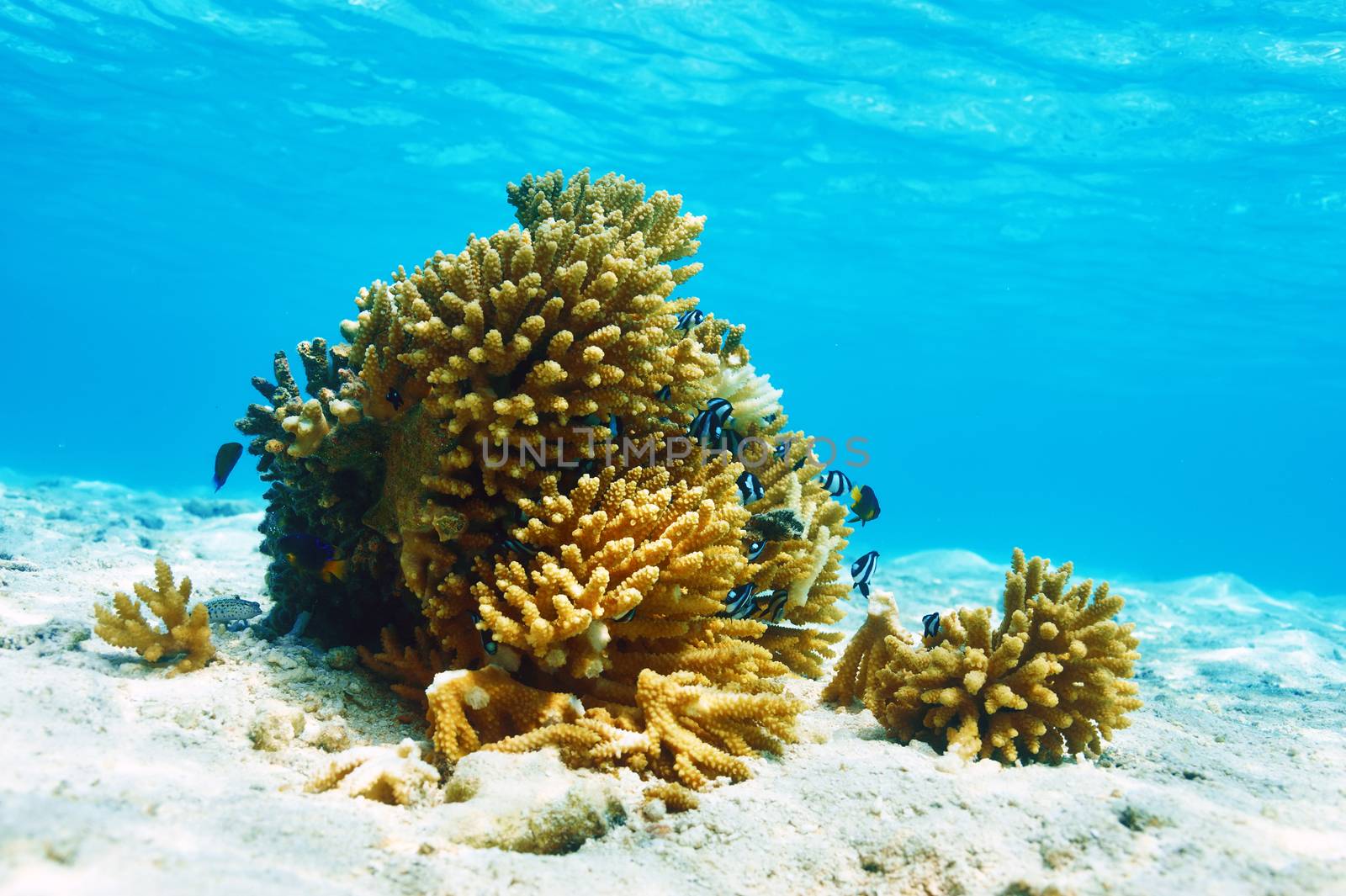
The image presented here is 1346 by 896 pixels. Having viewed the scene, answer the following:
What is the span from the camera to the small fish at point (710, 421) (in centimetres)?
428

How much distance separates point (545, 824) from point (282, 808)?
0.85 meters

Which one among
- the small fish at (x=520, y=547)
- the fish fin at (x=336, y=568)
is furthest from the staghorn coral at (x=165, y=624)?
the small fish at (x=520, y=547)

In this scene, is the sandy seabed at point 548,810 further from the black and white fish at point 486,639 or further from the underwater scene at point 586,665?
the black and white fish at point 486,639

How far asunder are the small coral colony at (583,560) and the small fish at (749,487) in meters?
0.01

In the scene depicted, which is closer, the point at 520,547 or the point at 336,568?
the point at 520,547

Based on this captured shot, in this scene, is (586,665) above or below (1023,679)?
below

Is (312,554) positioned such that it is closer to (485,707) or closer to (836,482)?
(485,707)

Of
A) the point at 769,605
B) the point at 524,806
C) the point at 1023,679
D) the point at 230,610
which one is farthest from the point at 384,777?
the point at 1023,679

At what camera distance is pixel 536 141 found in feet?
106

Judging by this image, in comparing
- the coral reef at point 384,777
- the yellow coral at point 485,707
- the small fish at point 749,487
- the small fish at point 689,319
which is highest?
the small fish at point 689,319

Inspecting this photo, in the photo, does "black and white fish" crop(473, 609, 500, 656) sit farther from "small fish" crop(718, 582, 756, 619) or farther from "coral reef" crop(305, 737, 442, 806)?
"small fish" crop(718, 582, 756, 619)

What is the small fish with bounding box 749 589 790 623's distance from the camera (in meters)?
4.48

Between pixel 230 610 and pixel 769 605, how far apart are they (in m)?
3.52

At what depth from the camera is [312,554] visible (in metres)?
4.27
